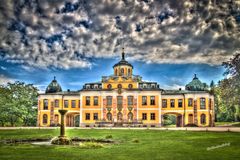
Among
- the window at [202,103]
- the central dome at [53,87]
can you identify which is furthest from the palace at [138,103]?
the central dome at [53,87]

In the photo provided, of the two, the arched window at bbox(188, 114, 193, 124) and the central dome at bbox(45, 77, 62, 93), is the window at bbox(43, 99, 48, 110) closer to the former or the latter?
the central dome at bbox(45, 77, 62, 93)

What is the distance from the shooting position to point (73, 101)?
6525 centimetres

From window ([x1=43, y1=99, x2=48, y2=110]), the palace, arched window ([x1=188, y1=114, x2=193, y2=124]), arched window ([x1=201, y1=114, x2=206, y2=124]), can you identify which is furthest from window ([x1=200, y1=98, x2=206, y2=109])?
window ([x1=43, y1=99, x2=48, y2=110])

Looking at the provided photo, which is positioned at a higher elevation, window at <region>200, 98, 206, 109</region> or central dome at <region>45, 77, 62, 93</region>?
central dome at <region>45, 77, 62, 93</region>

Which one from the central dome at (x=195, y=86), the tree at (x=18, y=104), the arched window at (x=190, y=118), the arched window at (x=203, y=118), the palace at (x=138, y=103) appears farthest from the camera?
the central dome at (x=195, y=86)

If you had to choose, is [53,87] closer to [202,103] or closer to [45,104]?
[45,104]

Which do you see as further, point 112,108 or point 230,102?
point 112,108

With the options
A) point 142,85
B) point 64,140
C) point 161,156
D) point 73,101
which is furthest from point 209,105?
point 161,156

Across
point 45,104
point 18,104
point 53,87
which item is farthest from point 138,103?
point 18,104

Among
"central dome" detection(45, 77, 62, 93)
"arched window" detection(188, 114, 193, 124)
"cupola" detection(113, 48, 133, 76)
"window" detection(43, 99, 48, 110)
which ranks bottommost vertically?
"arched window" detection(188, 114, 193, 124)

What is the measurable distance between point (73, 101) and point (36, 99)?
9.09m

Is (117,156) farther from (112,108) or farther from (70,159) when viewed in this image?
(112,108)

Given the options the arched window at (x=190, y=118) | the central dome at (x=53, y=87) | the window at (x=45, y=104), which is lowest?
the arched window at (x=190, y=118)

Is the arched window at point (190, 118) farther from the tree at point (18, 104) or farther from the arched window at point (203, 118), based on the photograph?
the tree at point (18, 104)
